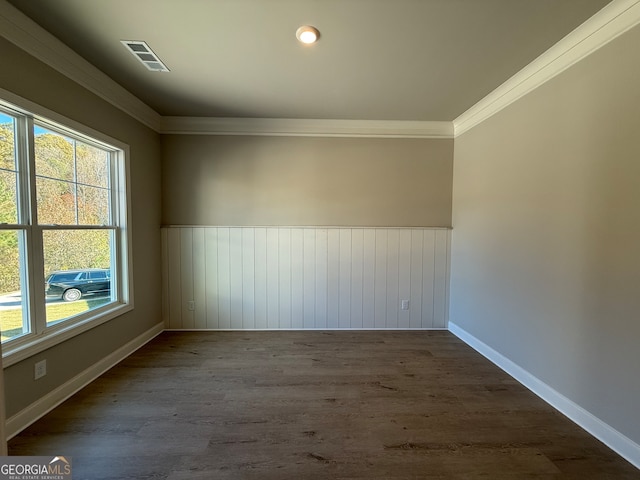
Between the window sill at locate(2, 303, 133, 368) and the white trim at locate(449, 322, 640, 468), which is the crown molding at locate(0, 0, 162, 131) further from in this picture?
the white trim at locate(449, 322, 640, 468)

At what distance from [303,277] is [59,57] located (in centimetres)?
288

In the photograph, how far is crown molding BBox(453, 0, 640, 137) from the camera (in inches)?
64.7

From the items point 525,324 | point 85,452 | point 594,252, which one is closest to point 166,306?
point 85,452

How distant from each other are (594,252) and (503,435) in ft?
4.33

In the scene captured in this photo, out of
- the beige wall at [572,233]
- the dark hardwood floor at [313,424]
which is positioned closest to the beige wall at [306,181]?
the beige wall at [572,233]

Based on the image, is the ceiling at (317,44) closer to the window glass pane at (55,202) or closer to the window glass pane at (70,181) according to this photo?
the window glass pane at (70,181)

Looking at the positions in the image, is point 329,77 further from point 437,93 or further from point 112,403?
point 112,403

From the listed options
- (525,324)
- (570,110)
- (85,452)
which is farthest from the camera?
(525,324)

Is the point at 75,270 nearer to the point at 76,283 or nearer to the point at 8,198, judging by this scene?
the point at 76,283

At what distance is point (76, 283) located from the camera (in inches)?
93.2

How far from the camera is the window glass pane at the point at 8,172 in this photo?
1795 mm

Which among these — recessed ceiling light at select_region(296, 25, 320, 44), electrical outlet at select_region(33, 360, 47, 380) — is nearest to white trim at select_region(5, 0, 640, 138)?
recessed ceiling light at select_region(296, 25, 320, 44)

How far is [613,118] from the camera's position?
173 cm

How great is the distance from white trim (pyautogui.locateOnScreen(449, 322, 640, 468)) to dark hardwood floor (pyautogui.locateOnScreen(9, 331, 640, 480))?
0.16ft
